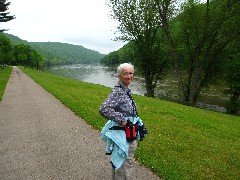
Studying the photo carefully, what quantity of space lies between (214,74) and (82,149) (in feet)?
85.5

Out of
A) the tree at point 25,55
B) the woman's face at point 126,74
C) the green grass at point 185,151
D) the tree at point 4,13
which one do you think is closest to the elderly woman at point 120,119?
the woman's face at point 126,74

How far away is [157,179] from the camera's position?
597 cm

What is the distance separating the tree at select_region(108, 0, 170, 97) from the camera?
30.3 meters

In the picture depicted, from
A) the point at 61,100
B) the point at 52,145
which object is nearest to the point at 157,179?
the point at 52,145

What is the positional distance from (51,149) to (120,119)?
13.6ft

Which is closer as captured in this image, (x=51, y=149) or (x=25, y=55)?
(x=51, y=149)

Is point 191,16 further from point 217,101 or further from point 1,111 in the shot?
point 1,111

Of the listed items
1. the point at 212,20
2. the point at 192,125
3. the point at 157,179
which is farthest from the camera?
the point at 212,20

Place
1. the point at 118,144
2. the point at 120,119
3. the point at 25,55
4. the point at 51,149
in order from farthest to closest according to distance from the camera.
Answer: the point at 25,55
the point at 51,149
the point at 118,144
the point at 120,119

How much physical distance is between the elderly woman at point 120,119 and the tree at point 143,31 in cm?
2450

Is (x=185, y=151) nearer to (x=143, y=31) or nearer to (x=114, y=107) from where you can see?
(x=114, y=107)

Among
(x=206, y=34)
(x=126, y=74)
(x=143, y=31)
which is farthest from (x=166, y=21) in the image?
(x=126, y=74)

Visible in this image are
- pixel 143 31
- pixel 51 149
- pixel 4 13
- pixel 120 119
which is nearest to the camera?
pixel 120 119

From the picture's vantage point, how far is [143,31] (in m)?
31.7
